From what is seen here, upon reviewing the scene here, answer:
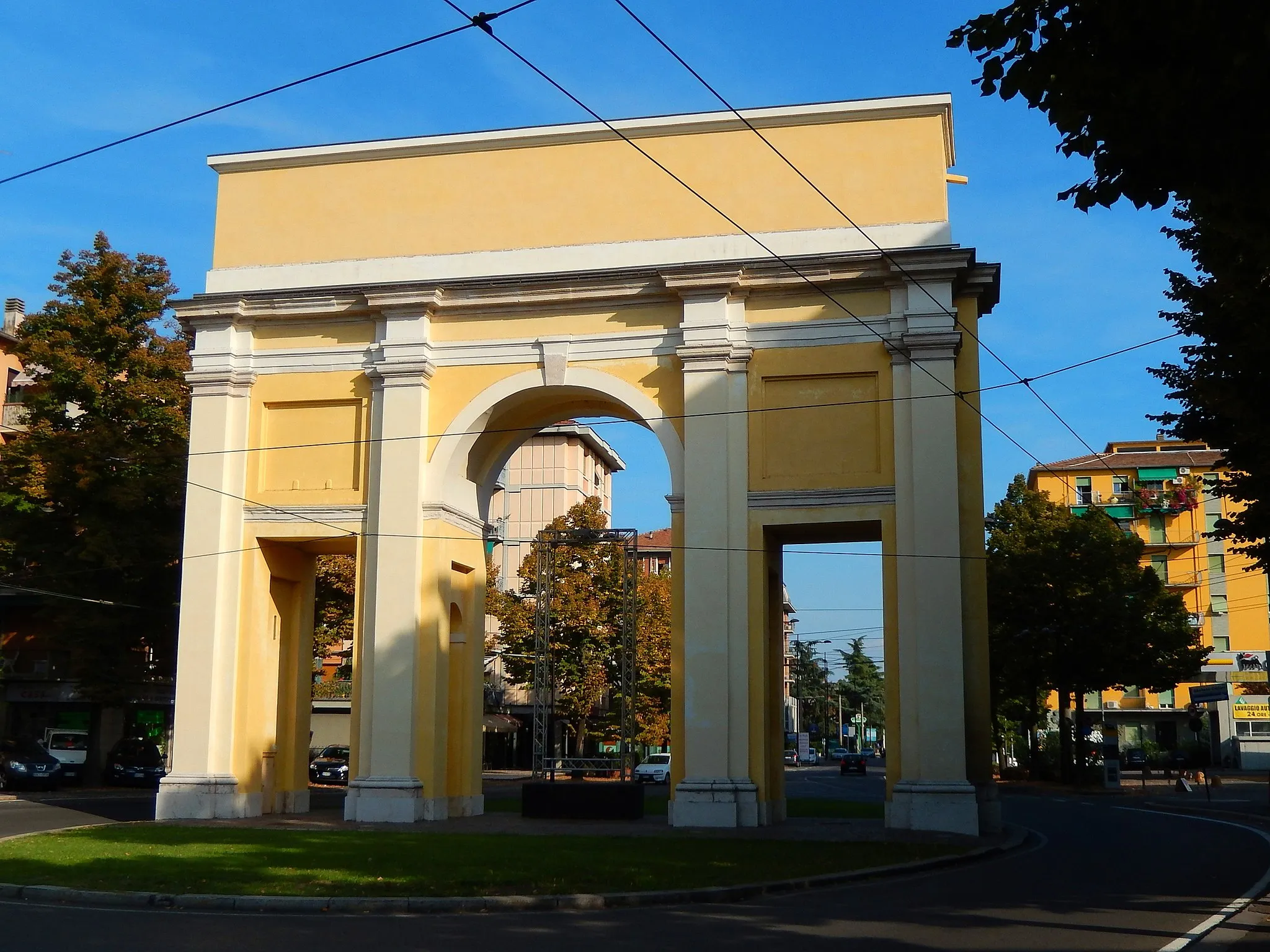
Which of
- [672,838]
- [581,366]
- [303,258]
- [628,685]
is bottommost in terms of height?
[672,838]

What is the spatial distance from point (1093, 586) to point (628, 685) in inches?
897

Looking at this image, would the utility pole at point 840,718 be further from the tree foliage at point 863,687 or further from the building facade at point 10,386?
the building facade at point 10,386

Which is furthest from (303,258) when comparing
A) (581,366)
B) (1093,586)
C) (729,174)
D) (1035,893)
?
(1093,586)

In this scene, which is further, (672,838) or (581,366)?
(581,366)

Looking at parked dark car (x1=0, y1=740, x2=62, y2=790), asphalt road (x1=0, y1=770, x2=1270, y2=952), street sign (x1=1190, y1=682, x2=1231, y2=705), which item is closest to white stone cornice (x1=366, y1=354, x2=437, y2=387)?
asphalt road (x1=0, y1=770, x2=1270, y2=952)

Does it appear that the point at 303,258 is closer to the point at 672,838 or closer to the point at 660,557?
the point at 672,838

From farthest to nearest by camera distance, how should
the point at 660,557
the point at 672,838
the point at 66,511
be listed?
the point at 660,557 < the point at 66,511 < the point at 672,838

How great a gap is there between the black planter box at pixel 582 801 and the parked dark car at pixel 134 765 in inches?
737

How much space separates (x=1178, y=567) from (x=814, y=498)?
55.0 metres

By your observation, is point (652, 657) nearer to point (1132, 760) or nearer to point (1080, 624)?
point (1080, 624)

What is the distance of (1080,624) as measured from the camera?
135 ft

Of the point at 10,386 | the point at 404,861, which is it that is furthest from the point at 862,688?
the point at 404,861

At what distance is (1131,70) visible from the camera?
8.43 m

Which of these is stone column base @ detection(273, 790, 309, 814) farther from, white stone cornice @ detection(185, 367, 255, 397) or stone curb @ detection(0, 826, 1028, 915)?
stone curb @ detection(0, 826, 1028, 915)
